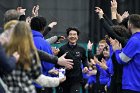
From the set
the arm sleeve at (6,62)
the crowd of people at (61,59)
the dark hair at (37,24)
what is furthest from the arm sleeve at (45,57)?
the dark hair at (37,24)

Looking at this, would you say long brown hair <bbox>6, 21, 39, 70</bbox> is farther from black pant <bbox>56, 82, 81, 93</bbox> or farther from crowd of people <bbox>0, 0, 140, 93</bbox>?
black pant <bbox>56, 82, 81, 93</bbox>

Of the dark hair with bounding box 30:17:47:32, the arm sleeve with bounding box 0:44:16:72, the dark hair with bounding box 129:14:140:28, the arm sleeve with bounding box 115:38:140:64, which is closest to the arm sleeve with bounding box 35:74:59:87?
the arm sleeve with bounding box 0:44:16:72

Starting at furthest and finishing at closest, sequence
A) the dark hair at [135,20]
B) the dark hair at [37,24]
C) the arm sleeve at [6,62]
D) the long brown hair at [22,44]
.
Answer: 1. the dark hair at [37,24]
2. the dark hair at [135,20]
3. the long brown hair at [22,44]
4. the arm sleeve at [6,62]

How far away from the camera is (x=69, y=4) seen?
15.4 metres

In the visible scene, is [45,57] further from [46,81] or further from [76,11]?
[76,11]

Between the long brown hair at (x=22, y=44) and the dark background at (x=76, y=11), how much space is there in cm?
967

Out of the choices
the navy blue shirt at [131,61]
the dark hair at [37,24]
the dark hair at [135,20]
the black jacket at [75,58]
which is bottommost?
the black jacket at [75,58]

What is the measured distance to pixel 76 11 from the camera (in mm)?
15539

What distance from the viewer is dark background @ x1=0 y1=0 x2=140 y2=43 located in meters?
15.2

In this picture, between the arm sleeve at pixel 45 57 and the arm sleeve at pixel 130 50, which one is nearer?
the arm sleeve at pixel 45 57

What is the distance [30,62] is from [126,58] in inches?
98.4

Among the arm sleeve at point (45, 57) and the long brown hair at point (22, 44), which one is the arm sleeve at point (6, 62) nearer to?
the long brown hair at point (22, 44)

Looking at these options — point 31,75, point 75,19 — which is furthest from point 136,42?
point 75,19

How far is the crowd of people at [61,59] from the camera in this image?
5.49 meters
